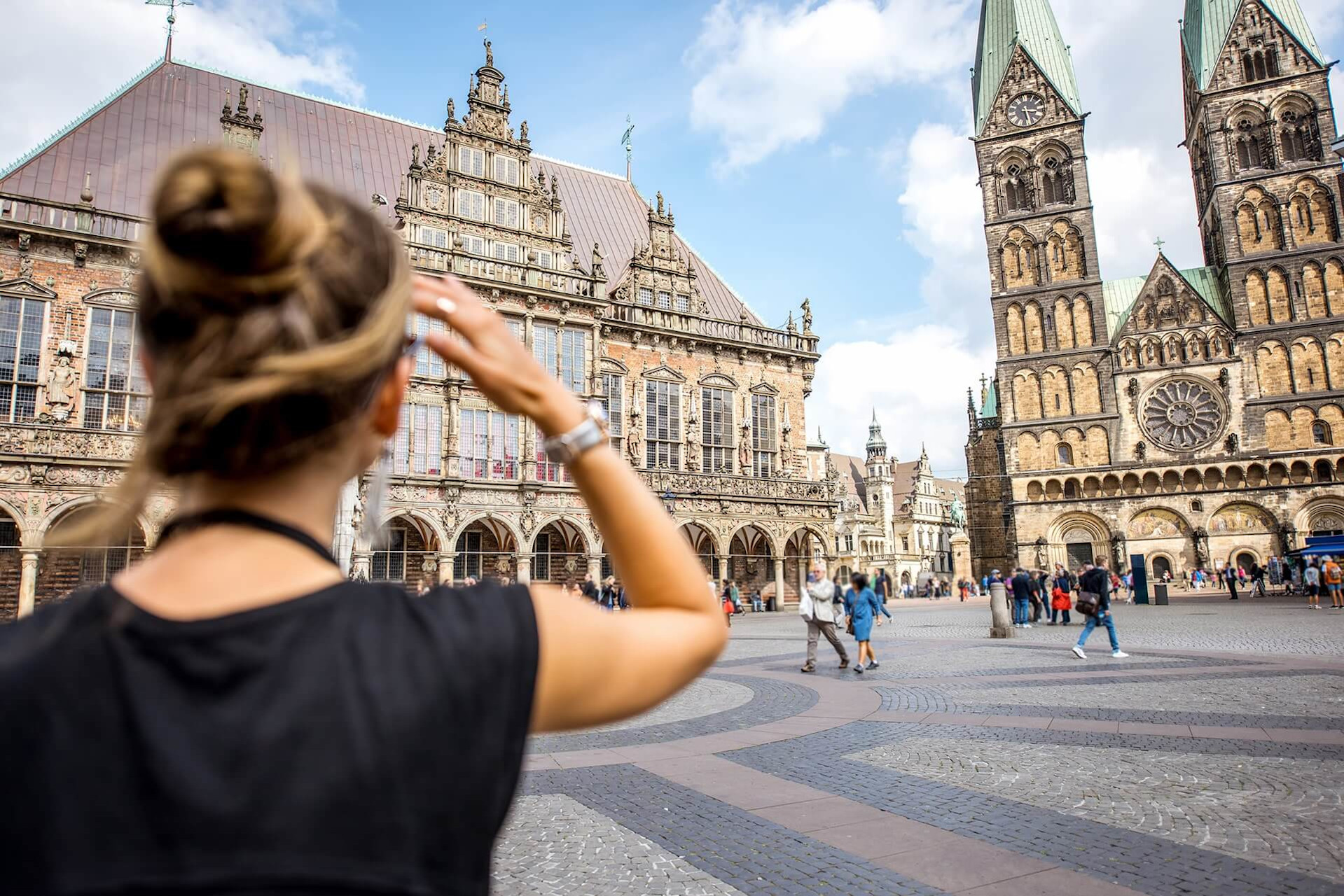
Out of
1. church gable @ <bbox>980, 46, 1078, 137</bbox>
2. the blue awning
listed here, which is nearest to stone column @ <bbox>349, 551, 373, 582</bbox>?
the blue awning

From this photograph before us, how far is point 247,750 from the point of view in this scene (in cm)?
79

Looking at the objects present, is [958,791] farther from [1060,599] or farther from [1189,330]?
[1189,330]

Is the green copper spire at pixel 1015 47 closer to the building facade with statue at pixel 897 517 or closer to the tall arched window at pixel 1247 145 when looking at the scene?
the tall arched window at pixel 1247 145

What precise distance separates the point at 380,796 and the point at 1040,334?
4924cm

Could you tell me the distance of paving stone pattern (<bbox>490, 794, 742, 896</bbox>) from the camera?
388 centimetres

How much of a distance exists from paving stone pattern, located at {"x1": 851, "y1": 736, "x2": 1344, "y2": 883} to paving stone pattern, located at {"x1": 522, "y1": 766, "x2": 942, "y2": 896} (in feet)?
5.18

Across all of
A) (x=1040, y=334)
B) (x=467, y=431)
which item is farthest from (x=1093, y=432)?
(x=467, y=431)

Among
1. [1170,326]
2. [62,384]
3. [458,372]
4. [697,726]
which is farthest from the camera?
[1170,326]

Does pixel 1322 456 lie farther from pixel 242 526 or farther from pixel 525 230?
pixel 242 526

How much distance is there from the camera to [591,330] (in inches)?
1099

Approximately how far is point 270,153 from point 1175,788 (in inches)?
1137

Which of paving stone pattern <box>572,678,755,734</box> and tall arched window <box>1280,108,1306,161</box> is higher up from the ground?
tall arched window <box>1280,108,1306,161</box>

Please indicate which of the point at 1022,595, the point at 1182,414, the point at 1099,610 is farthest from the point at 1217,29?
the point at 1099,610

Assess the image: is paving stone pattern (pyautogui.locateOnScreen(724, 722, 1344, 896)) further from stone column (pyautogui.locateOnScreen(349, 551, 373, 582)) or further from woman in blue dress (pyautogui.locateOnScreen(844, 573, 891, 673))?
stone column (pyautogui.locateOnScreen(349, 551, 373, 582))
